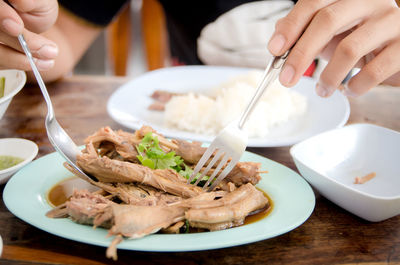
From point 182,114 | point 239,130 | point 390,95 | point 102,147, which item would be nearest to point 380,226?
point 239,130

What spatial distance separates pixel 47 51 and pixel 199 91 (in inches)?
49.6

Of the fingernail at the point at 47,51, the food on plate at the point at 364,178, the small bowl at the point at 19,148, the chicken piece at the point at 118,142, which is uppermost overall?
the fingernail at the point at 47,51

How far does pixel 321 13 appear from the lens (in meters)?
1.41

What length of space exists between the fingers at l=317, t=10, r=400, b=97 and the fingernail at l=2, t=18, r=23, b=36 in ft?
3.91

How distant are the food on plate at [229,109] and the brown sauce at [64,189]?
826 millimetres

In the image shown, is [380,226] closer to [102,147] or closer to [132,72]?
[102,147]

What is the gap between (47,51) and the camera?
5.32 feet

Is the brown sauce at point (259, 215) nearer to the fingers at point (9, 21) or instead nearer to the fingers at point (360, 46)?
the fingers at point (360, 46)

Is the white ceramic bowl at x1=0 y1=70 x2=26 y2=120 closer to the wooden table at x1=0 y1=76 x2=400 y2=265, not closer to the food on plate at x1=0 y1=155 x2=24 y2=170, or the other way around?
the food on plate at x1=0 y1=155 x2=24 y2=170

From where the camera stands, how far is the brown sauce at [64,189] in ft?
4.32

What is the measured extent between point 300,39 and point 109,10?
2.10 meters

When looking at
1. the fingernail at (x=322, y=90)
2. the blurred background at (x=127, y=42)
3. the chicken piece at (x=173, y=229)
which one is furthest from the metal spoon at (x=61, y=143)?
the blurred background at (x=127, y=42)

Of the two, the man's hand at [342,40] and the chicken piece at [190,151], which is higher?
the man's hand at [342,40]

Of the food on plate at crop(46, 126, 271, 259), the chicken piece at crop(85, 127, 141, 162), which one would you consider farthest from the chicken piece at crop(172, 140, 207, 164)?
the chicken piece at crop(85, 127, 141, 162)
